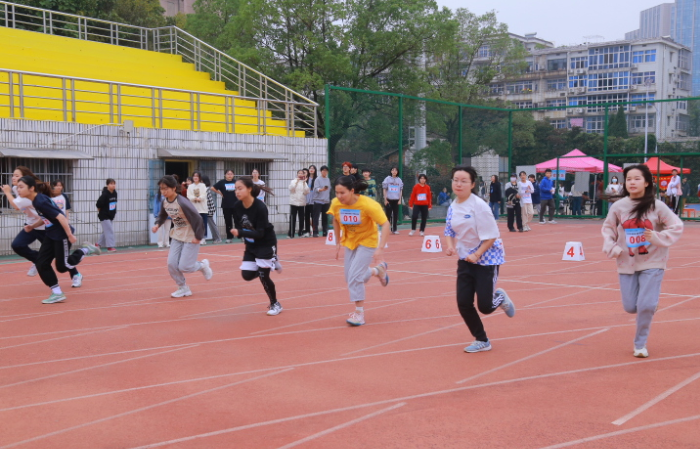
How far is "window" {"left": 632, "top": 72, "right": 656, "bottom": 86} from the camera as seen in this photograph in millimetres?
96125

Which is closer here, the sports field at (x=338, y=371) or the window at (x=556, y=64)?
the sports field at (x=338, y=371)

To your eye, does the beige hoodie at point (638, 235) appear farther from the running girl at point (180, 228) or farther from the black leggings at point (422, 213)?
the black leggings at point (422, 213)

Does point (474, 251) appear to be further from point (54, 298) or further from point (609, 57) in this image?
point (609, 57)

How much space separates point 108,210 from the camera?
16.1 m

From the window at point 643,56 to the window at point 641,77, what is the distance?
161cm

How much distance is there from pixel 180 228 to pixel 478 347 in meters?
4.80

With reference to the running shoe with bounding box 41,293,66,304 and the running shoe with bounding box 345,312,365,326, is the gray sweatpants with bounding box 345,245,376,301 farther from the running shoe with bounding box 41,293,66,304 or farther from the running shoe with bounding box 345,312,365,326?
the running shoe with bounding box 41,293,66,304

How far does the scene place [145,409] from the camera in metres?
Result: 5.07

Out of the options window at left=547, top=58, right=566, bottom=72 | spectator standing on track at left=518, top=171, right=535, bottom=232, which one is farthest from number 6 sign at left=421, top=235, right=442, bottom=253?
window at left=547, top=58, right=566, bottom=72

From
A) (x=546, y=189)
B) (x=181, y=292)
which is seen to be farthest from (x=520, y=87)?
(x=181, y=292)

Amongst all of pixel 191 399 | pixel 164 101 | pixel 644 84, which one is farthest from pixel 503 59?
pixel 644 84

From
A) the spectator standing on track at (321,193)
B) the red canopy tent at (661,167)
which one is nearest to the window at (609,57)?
the red canopy tent at (661,167)

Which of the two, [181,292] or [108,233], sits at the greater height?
[108,233]

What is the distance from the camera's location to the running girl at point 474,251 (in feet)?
20.9
